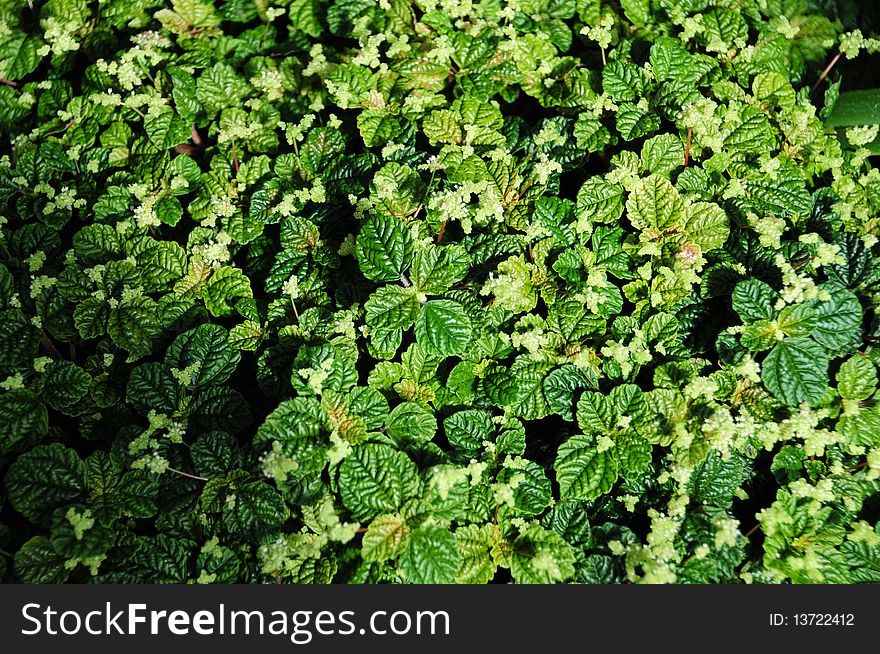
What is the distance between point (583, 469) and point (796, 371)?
646mm

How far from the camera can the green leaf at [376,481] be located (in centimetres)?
174

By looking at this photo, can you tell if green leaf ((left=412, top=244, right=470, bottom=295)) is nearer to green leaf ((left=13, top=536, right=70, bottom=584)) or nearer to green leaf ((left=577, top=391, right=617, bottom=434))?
green leaf ((left=577, top=391, right=617, bottom=434))

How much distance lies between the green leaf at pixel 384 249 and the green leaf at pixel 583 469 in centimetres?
70

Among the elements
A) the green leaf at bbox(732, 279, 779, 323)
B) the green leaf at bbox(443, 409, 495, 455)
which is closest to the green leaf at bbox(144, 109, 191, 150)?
the green leaf at bbox(443, 409, 495, 455)

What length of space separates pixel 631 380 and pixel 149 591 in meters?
1.43

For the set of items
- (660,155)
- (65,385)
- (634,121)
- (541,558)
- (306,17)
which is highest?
(306,17)

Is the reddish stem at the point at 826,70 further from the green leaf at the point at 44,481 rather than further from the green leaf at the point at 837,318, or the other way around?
the green leaf at the point at 44,481

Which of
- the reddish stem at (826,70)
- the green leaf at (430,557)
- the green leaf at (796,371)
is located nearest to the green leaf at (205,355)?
the green leaf at (430,557)

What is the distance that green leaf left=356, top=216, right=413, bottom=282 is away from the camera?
77.4 inches

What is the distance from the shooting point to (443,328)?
193 centimetres

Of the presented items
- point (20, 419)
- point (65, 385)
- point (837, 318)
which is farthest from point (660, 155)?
point (20, 419)

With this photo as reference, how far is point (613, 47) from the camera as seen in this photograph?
2535 millimetres

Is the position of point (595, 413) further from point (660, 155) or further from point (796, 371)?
point (660, 155)

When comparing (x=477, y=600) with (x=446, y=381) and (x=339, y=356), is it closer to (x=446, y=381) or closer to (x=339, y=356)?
(x=446, y=381)
